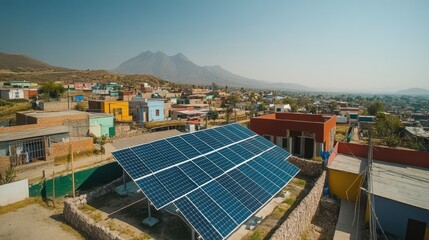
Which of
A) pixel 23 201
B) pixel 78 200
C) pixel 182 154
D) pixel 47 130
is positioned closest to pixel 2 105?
pixel 47 130

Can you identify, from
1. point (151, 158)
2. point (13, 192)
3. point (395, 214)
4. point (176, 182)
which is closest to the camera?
point (176, 182)

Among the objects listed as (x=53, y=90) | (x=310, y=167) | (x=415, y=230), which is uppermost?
(x=53, y=90)

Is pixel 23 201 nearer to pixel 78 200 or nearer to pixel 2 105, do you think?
pixel 78 200

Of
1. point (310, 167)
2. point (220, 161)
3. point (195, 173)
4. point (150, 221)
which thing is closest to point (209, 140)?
point (220, 161)

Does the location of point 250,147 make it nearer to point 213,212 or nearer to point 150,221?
point 213,212

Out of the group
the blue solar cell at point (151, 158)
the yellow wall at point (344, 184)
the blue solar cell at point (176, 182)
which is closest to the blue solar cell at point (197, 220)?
the blue solar cell at point (176, 182)

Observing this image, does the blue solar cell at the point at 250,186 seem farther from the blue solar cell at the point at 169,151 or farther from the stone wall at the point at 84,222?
the stone wall at the point at 84,222

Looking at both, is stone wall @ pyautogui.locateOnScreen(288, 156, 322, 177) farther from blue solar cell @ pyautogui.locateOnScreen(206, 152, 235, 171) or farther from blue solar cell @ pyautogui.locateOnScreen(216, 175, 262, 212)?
blue solar cell @ pyautogui.locateOnScreen(216, 175, 262, 212)
